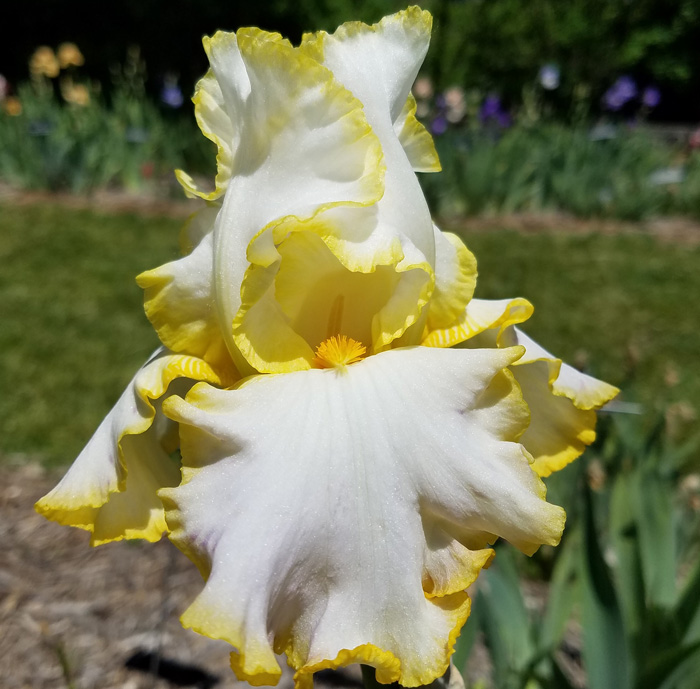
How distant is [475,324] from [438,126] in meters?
5.72

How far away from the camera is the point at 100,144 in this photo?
596cm

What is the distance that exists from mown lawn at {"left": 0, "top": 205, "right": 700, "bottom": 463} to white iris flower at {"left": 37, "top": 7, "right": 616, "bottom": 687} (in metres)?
1.35

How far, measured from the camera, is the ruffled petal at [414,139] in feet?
2.96

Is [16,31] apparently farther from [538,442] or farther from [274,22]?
[538,442]

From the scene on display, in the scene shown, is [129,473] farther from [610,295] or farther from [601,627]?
[610,295]

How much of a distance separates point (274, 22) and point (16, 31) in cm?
394

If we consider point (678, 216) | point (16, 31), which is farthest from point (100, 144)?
point (16, 31)

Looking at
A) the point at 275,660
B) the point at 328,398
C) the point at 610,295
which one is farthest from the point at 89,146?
the point at 275,660

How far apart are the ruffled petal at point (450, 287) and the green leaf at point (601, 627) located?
22.9 inches

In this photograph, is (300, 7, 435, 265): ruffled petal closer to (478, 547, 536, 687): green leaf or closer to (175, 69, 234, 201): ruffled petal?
(175, 69, 234, 201): ruffled petal

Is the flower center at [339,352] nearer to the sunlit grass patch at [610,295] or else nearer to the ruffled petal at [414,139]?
the ruffled petal at [414,139]

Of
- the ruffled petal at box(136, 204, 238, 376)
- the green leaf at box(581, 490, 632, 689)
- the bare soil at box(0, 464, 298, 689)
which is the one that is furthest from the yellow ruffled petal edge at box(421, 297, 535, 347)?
the bare soil at box(0, 464, 298, 689)

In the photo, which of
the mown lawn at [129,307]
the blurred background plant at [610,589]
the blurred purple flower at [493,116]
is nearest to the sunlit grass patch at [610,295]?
the mown lawn at [129,307]

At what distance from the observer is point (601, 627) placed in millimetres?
1211
